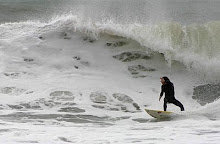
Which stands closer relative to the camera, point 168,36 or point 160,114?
point 160,114

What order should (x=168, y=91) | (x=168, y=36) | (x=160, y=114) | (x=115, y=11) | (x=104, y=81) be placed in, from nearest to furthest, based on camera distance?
(x=160, y=114) < (x=168, y=91) < (x=104, y=81) < (x=168, y=36) < (x=115, y=11)

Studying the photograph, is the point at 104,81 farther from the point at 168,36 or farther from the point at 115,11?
the point at 115,11

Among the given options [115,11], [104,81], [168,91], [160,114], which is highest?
[115,11]

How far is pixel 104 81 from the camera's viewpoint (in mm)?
13383

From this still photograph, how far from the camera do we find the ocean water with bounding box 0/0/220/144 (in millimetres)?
8242

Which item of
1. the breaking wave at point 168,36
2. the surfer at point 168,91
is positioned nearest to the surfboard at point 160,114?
the surfer at point 168,91

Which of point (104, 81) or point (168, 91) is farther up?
point (104, 81)

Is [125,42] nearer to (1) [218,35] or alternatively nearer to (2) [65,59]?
(2) [65,59]

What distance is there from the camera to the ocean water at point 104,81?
8.24 meters

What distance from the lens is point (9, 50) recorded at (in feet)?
49.4

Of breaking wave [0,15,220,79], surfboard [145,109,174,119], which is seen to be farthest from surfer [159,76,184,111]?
breaking wave [0,15,220,79]

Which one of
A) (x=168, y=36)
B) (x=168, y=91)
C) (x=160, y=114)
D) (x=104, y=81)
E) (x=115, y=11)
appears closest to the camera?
(x=160, y=114)

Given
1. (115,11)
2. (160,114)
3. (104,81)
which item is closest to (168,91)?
(160,114)

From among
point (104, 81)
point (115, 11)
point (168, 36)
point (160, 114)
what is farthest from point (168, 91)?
point (115, 11)
